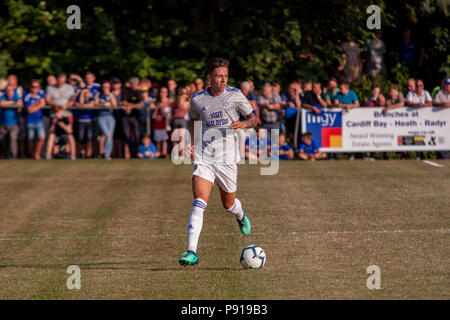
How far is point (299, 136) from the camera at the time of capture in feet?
74.1

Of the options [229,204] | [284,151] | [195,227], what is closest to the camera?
[195,227]

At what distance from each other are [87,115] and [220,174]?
1287cm

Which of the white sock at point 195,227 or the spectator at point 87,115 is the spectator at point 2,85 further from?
the white sock at point 195,227

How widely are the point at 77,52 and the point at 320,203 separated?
1437 cm

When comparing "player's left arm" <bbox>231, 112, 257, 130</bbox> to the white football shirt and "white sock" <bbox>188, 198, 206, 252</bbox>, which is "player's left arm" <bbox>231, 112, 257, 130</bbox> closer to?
the white football shirt

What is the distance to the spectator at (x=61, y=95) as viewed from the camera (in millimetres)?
22406

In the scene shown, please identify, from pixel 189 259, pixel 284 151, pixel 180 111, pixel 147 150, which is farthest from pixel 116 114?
pixel 189 259

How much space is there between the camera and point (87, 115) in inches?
888

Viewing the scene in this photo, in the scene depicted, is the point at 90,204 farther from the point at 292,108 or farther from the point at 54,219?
the point at 292,108

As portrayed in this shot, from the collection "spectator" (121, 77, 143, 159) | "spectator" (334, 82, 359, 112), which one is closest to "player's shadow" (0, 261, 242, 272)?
"spectator" (121, 77, 143, 159)

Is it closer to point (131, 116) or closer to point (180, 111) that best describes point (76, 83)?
point (131, 116)

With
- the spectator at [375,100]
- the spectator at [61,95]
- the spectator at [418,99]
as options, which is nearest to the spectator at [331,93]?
the spectator at [375,100]

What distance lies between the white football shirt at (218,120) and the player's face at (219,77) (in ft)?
0.64
